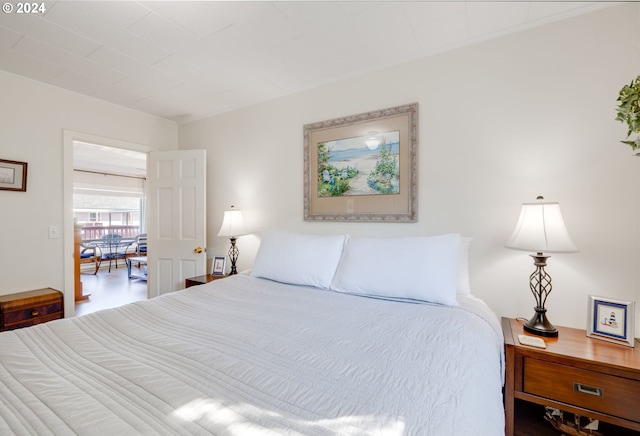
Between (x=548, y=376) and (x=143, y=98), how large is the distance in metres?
3.86

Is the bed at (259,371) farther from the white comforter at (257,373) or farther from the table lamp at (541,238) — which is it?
the table lamp at (541,238)

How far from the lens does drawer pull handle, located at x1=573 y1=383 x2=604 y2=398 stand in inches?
49.2

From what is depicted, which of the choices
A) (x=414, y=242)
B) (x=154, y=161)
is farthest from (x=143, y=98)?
(x=414, y=242)

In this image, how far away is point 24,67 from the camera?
233cm

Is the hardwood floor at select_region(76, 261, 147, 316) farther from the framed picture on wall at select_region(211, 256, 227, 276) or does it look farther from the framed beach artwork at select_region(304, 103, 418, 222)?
the framed beach artwork at select_region(304, 103, 418, 222)

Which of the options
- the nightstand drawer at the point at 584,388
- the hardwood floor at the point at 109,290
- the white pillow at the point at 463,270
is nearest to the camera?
the nightstand drawer at the point at 584,388

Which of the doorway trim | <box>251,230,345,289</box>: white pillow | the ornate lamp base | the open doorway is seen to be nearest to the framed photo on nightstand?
the ornate lamp base

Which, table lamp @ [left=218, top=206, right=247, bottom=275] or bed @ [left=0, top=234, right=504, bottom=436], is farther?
table lamp @ [left=218, top=206, right=247, bottom=275]

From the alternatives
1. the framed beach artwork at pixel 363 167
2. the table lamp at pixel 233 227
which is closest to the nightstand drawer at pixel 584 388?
the framed beach artwork at pixel 363 167

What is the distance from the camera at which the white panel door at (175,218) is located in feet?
10.5

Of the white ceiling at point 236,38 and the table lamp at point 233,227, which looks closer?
the white ceiling at point 236,38

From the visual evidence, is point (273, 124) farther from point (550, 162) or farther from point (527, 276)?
point (527, 276)

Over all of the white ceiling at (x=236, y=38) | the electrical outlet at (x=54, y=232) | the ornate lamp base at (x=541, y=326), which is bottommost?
the ornate lamp base at (x=541, y=326)

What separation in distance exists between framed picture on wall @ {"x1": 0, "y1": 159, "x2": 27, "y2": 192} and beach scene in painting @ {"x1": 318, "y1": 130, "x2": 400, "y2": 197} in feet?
8.51
